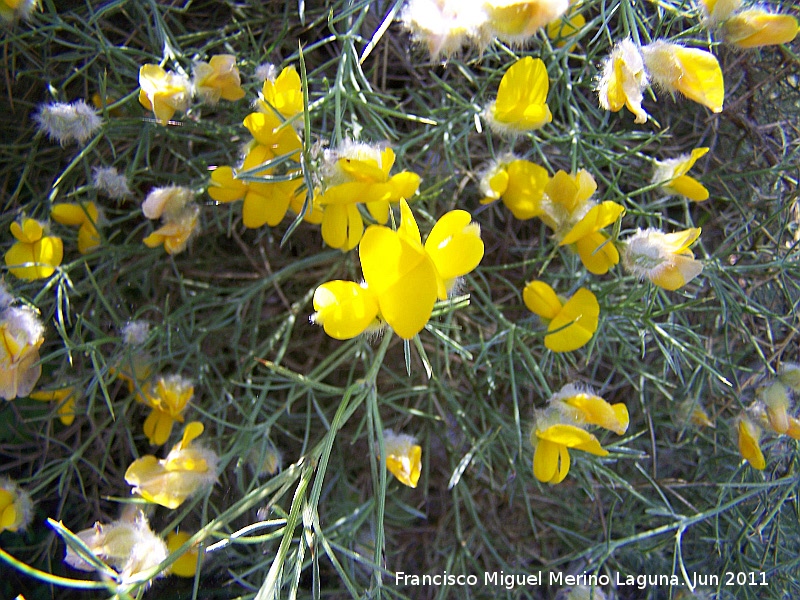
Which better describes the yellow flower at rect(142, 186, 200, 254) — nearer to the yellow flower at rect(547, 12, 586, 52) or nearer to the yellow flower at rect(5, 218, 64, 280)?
the yellow flower at rect(5, 218, 64, 280)

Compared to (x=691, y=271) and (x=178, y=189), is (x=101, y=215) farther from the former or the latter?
(x=691, y=271)

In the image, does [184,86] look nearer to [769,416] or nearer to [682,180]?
[682,180]

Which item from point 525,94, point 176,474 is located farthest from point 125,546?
point 525,94

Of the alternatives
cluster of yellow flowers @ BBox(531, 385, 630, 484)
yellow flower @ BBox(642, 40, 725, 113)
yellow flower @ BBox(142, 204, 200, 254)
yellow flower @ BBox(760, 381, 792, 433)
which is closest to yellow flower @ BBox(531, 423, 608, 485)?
cluster of yellow flowers @ BBox(531, 385, 630, 484)

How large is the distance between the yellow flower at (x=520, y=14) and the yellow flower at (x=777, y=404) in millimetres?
558

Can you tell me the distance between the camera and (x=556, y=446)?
67 cm

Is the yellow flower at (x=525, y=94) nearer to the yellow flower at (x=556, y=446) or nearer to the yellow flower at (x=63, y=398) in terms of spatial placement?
the yellow flower at (x=556, y=446)

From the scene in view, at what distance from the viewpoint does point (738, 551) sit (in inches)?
32.6

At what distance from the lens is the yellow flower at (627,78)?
0.53 meters

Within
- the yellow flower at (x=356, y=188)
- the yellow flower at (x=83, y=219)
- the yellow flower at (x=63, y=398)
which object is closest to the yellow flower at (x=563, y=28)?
the yellow flower at (x=356, y=188)

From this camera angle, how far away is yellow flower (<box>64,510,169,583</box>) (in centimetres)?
54

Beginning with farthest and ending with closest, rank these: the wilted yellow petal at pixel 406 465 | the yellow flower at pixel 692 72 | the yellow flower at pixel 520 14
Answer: the wilted yellow petal at pixel 406 465, the yellow flower at pixel 692 72, the yellow flower at pixel 520 14

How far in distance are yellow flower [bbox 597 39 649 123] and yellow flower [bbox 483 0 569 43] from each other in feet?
0.32

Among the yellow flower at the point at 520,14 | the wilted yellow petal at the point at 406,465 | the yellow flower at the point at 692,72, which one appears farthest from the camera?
the wilted yellow petal at the point at 406,465
